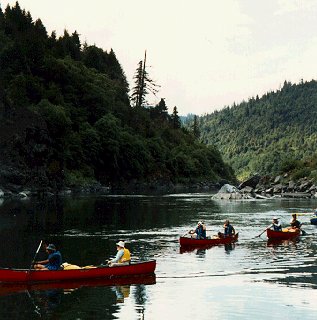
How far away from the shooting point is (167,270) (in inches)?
1415

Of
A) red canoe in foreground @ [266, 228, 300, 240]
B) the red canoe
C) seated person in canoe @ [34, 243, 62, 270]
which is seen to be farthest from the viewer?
red canoe in foreground @ [266, 228, 300, 240]

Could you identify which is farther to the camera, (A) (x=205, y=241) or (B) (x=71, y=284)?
(A) (x=205, y=241)

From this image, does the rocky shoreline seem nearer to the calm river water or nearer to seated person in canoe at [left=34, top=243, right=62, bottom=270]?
the calm river water

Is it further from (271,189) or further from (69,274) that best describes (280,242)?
(271,189)

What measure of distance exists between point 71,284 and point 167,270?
716cm

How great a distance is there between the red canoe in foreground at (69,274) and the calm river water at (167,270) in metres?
0.71

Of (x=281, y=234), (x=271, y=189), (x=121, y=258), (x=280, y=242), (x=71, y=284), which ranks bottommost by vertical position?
(x=71, y=284)

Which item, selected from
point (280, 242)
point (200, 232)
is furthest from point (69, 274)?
point (280, 242)

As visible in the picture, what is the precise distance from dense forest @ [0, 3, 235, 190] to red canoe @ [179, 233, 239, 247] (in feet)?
227

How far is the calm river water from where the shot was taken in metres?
26.0

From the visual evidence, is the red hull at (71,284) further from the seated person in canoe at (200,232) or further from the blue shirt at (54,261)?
the seated person in canoe at (200,232)

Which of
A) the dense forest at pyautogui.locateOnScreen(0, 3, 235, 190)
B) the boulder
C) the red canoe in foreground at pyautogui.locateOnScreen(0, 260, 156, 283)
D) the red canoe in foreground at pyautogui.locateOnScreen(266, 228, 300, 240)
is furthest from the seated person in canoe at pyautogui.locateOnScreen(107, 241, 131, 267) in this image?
the boulder

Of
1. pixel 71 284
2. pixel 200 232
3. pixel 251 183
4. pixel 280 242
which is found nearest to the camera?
pixel 71 284

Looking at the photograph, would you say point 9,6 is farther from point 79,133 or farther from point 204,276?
point 204,276
